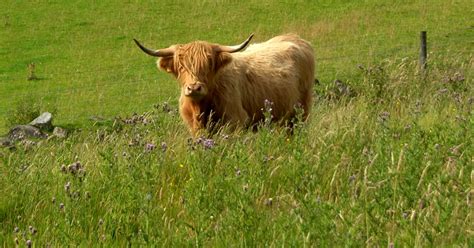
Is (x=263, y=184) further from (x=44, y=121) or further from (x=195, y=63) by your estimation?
(x=44, y=121)

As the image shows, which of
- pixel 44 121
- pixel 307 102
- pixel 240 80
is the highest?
pixel 240 80

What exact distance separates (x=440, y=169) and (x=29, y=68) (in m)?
22.9

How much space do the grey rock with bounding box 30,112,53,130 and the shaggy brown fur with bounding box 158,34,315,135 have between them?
646 centimetres

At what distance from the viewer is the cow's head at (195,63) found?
9.38m

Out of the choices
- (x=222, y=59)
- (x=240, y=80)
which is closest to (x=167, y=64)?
(x=222, y=59)

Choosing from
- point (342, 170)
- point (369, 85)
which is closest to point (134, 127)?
point (342, 170)

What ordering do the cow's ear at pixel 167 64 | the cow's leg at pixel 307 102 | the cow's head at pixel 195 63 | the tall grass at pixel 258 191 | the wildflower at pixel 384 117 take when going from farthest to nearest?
the cow's leg at pixel 307 102 < the cow's ear at pixel 167 64 < the cow's head at pixel 195 63 < the wildflower at pixel 384 117 < the tall grass at pixel 258 191

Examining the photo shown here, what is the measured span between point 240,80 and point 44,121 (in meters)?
7.79

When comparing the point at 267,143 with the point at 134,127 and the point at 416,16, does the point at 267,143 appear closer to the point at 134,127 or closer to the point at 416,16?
the point at 134,127

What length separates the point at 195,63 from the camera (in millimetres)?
9586

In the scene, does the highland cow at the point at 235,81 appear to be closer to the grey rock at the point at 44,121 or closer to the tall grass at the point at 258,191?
the tall grass at the point at 258,191

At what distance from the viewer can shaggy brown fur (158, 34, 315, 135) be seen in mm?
9641

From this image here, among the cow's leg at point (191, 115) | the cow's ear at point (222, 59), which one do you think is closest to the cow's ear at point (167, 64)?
the cow's leg at point (191, 115)

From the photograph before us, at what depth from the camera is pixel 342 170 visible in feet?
18.8
